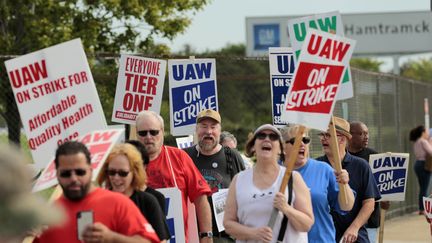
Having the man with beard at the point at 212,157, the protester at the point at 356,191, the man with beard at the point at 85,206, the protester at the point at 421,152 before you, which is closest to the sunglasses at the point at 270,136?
the man with beard at the point at 85,206

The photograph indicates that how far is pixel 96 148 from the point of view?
6.45 meters

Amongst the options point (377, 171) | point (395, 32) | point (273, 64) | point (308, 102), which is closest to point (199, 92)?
point (273, 64)

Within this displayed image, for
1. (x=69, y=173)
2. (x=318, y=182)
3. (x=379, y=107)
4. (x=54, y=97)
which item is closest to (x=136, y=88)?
(x=318, y=182)

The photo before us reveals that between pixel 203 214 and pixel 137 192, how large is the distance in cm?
196

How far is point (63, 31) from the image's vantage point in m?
24.7

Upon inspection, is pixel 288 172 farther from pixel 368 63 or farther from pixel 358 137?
pixel 368 63

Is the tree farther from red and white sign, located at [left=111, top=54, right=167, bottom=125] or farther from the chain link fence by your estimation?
red and white sign, located at [left=111, top=54, right=167, bottom=125]

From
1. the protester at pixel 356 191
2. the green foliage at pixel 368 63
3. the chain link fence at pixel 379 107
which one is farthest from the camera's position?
the green foliage at pixel 368 63

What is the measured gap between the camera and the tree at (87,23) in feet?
81.2

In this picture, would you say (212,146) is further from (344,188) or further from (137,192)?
(137,192)

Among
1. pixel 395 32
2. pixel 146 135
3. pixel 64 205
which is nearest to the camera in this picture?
pixel 64 205

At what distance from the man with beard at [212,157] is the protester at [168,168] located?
1.11 m

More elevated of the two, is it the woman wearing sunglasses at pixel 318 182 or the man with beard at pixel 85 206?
the man with beard at pixel 85 206

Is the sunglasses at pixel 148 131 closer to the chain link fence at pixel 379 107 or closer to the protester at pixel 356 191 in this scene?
the protester at pixel 356 191
